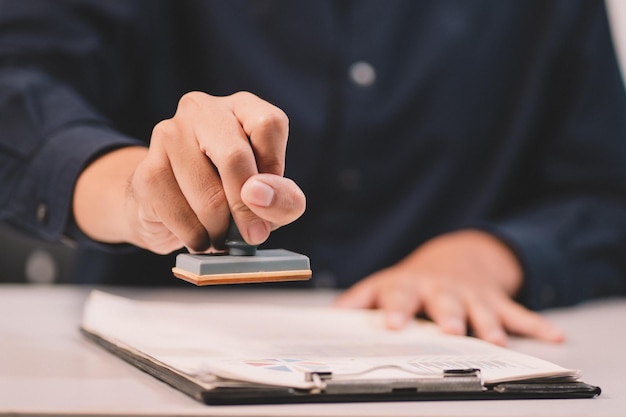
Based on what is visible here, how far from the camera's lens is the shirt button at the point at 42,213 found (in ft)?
1.61

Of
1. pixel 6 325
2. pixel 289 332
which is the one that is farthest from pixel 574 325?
pixel 6 325

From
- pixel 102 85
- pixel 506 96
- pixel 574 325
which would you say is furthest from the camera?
pixel 506 96

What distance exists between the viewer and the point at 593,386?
0.31m

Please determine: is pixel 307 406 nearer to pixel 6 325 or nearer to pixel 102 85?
pixel 6 325

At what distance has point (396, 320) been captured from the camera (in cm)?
44

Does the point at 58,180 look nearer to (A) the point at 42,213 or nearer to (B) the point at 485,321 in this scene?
(A) the point at 42,213

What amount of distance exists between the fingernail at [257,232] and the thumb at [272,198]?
11mm

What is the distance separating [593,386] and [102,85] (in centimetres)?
44

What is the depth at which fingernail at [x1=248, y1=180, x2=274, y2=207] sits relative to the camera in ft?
0.95

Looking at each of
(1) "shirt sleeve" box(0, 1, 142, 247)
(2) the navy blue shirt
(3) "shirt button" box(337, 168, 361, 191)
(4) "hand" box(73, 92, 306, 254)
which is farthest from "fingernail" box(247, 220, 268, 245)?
(3) "shirt button" box(337, 168, 361, 191)

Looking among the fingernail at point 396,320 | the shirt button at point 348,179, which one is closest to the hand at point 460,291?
the fingernail at point 396,320

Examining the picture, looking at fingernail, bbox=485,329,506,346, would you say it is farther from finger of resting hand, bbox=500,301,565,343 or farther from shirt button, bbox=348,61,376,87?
shirt button, bbox=348,61,376,87

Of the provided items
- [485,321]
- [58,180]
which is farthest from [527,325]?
[58,180]

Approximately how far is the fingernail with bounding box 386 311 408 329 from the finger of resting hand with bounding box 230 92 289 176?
15cm
